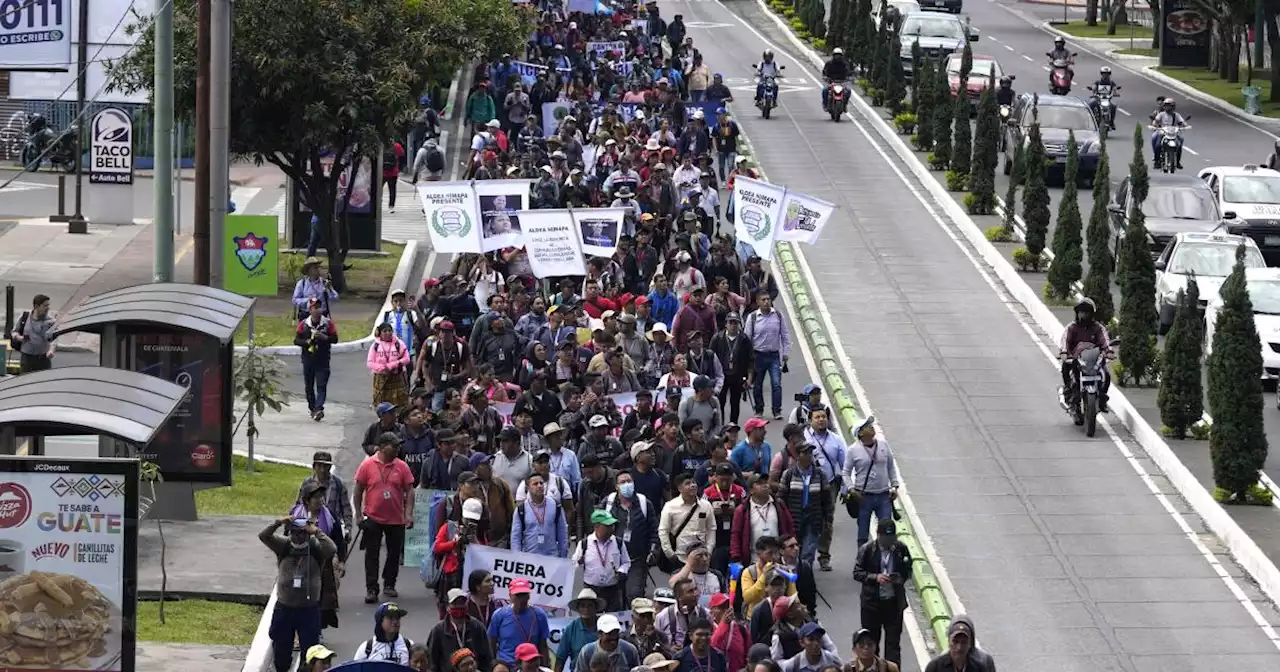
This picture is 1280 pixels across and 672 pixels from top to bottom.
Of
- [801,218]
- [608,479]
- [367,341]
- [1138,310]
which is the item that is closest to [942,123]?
[1138,310]

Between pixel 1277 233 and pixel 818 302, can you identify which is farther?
pixel 1277 233

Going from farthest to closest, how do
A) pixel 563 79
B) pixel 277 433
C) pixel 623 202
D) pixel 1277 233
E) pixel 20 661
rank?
pixel 563 79
pixel 1277 233
pixel 623 202
pixel 277 433
pixel 20 661

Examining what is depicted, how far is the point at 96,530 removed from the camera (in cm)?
1555

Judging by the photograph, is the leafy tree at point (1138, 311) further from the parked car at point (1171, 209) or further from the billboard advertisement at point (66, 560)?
the billboard advertisement at point (66, 560)

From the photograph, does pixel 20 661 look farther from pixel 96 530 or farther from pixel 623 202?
pixel 623 202

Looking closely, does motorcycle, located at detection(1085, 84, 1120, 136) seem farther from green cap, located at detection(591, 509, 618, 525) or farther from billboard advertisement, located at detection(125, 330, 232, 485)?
green cap, located at detection(591, 509, 618, 525)

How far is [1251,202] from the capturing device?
38906 mm

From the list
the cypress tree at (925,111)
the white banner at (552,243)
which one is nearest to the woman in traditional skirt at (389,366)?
the white banner at (552,243)

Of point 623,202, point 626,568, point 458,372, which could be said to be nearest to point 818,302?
point 623,202

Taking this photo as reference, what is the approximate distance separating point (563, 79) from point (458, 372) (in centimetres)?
2664

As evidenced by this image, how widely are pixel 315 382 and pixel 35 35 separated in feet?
45.9

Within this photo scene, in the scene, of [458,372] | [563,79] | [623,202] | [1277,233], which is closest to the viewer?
[458,372]

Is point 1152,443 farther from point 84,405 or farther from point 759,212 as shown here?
point 84,405

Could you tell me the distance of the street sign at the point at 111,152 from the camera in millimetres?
41812
